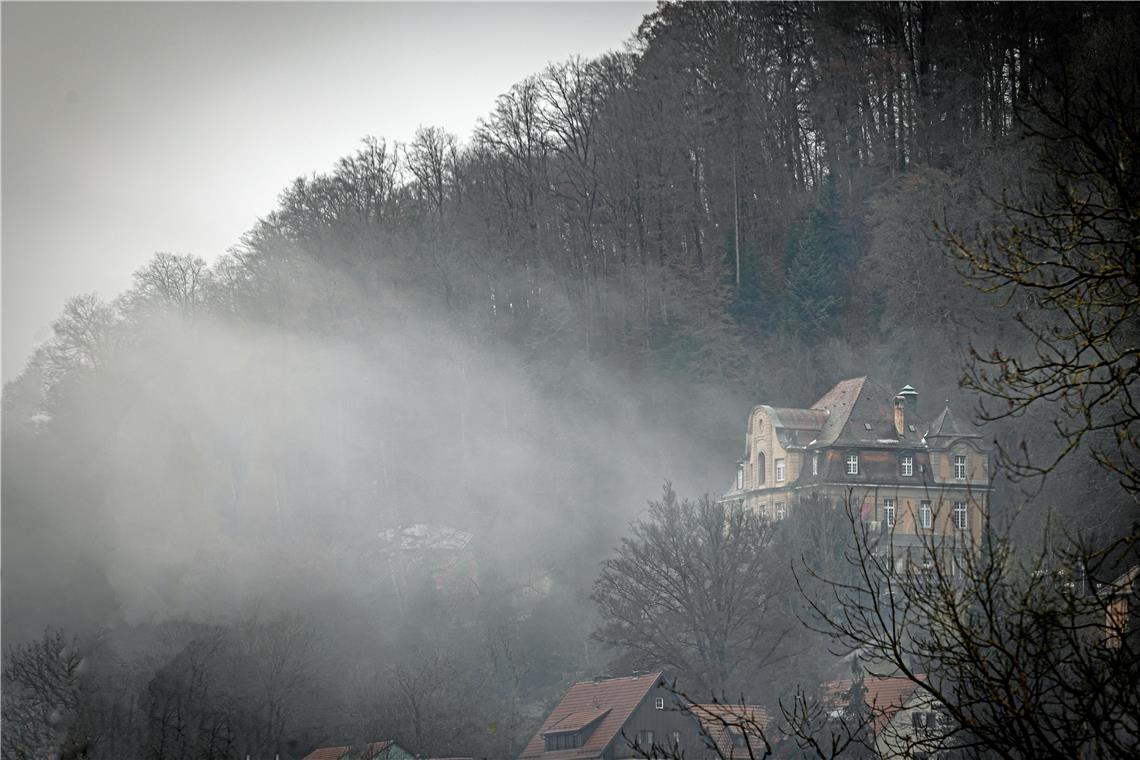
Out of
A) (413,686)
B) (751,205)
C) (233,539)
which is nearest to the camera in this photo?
(413,686)

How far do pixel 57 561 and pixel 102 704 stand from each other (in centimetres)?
1585

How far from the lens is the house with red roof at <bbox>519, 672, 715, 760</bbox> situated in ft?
151

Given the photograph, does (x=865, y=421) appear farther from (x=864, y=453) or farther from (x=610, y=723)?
(x=610, y=723)

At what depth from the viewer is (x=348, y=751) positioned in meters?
47.9

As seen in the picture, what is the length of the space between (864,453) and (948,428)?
3.33 metres

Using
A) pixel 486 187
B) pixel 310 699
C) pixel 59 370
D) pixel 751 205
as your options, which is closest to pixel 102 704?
pixel 310 699

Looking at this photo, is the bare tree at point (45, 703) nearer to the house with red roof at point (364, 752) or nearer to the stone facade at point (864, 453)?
the house with red roof at point (364, 752)

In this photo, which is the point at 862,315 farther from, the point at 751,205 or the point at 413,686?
the point at 413,686

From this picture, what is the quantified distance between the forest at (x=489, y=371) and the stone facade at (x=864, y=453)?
1.85 metres

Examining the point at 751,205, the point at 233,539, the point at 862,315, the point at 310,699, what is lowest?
the point at 310,699

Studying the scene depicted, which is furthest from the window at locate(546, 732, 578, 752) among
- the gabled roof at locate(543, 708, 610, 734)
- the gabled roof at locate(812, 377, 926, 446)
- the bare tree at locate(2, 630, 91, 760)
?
the gabled roof at locate(812, 377, 926, 446)

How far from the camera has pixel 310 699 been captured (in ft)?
168

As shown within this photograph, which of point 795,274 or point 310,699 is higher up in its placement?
point 795,274

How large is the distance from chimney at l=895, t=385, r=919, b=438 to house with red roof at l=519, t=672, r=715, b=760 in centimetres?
1465
